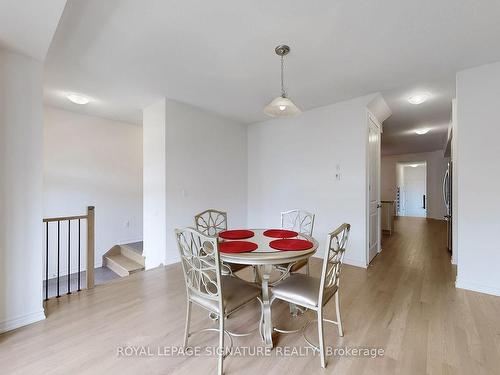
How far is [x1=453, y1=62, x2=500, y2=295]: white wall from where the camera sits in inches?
102

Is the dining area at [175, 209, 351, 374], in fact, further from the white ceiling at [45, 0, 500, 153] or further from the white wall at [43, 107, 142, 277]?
the white wall at [43, 107, 142, 277]

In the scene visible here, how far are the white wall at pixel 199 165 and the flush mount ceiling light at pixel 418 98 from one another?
9.75 feet

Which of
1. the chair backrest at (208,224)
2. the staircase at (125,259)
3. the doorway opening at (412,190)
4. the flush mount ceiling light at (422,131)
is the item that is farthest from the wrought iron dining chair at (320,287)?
the doorway opening at (412,190)

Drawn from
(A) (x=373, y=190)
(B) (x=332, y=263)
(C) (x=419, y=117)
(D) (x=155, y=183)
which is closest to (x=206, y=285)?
(B) (x=332, y=263)

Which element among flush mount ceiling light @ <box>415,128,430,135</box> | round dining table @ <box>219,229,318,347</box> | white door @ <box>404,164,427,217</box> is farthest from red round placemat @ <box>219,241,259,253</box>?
white door @ <box>404,164,427,217</box>

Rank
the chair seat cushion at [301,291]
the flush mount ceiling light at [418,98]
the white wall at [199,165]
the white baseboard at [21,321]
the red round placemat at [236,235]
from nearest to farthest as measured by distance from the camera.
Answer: the chair seat cushion at [301,291] → the white baseboard at [21,321] → the red round placemat at [236,235] → the flush mount ceiling light at [418,98] → the white wall at [199,165]

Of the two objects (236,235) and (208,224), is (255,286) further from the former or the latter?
(208,224)

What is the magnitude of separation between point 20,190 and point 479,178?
4.58 m

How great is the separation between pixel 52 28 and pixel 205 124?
2596 mm

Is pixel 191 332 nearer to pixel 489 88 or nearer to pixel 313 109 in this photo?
Result: pixel 313 109

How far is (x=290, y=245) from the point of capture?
75.2 inches

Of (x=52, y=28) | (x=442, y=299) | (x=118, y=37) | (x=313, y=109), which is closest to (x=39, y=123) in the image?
(x=52, y=28)

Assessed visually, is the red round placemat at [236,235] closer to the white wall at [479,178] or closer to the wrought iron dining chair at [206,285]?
the wrought iron dining chair at [206,285]

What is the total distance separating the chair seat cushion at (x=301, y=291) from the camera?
1647mm
